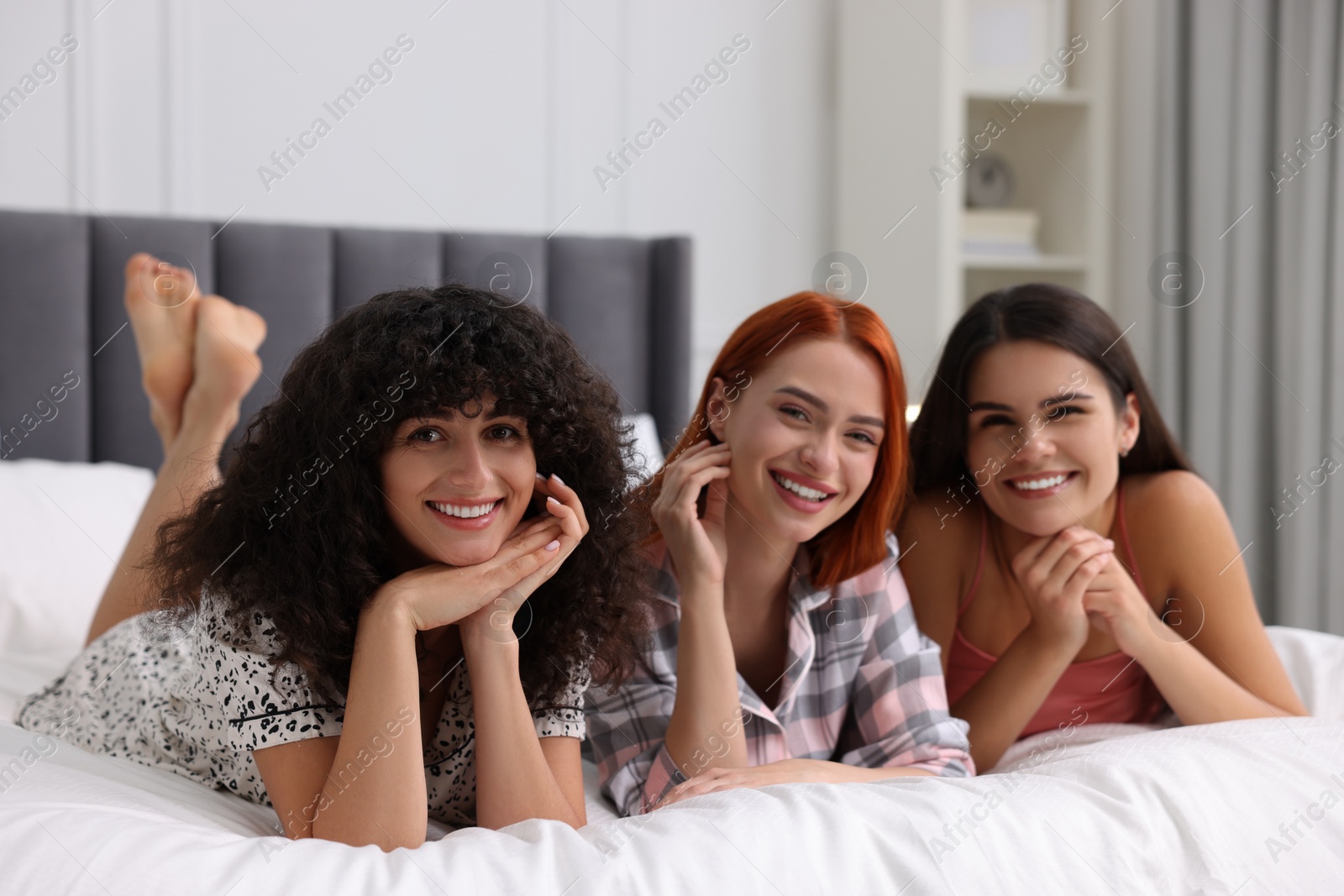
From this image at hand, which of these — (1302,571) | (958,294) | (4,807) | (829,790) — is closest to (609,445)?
(829,790)

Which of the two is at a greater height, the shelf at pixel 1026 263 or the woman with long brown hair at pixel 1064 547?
the shelf at pixel 1026 263

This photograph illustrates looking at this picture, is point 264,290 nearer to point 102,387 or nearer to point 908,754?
point 102,387

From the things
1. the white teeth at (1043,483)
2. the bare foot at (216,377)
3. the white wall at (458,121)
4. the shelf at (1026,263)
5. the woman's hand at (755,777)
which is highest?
the white wall at (458,121)

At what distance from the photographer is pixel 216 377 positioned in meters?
1.92

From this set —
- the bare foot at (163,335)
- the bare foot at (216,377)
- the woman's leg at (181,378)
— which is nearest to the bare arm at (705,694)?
the woman's leg at (181,378)

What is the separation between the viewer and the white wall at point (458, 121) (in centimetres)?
257

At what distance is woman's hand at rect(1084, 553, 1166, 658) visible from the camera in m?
1.45

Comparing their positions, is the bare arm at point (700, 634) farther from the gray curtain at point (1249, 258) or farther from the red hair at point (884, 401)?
the gray curtain at point (1249, 258)

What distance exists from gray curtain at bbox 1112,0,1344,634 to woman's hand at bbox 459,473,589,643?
7.75ft

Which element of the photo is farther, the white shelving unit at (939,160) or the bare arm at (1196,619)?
the white shelving unit at (939,160)

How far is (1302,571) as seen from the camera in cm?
284

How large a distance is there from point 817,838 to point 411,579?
1.60ft

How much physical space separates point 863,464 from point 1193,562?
565mm

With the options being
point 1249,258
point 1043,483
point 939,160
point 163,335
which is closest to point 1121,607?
point 1043,483
